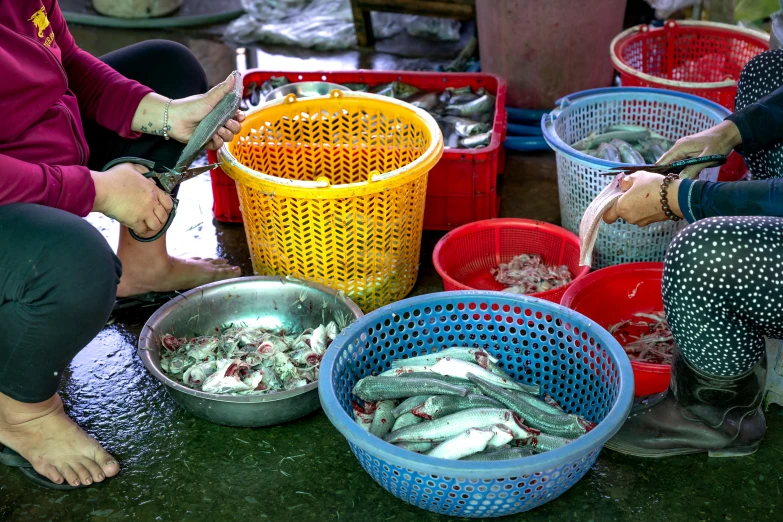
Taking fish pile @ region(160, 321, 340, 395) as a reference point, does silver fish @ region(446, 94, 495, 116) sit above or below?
above

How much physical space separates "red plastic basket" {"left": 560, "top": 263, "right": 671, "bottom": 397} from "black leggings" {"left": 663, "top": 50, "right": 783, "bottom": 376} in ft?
1.80

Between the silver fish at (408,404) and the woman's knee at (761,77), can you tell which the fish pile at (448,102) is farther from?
the silver fish at (408,404)

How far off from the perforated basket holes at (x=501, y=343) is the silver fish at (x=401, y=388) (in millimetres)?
65

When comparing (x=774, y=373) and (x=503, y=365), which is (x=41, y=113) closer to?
(x=503, y=365)

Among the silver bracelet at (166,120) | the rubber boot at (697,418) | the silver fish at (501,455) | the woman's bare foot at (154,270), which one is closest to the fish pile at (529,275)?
the rubber boot at (697,418)

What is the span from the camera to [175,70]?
2.65 metres

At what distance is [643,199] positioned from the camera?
208cm

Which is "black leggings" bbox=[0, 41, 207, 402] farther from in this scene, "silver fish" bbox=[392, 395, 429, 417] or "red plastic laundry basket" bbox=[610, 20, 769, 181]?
"red plastic laundry basket" bbox=[610, 20, 769, 181]

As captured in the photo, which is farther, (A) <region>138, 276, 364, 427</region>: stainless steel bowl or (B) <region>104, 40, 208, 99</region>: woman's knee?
(B) <region>104, 40, 208, 99</region>: woman's knee

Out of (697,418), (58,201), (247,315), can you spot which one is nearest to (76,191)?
(58,201)

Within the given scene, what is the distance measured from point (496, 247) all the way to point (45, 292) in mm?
1647

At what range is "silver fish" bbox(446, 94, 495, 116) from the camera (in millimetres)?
3670

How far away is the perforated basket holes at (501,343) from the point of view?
215 cm

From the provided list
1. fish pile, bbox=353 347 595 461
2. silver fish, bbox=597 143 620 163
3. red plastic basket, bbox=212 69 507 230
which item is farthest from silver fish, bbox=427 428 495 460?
silver fish, bbox=597 143 620 163
